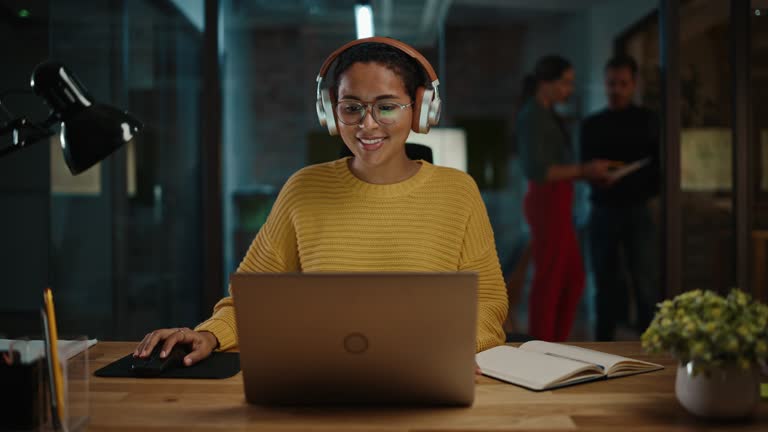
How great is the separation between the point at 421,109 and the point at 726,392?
97 cm

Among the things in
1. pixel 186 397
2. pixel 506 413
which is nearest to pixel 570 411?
pixel 506 413

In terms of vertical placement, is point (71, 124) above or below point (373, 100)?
below

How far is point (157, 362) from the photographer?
52.9 inches

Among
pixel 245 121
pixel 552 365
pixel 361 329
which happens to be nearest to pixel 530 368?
pixel 552 365

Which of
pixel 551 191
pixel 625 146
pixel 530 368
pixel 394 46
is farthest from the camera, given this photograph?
pixel 551 191

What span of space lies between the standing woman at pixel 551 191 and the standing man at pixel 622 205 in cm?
10

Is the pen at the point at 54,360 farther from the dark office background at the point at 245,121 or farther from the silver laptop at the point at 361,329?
the dark office background at the point at 245,121

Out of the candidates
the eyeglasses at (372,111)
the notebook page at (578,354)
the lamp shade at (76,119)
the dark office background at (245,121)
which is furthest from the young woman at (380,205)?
the dark office background at (245,121)

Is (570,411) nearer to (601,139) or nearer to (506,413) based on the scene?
(506,413)

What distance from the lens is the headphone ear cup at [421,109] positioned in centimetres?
174

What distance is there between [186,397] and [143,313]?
104 inches

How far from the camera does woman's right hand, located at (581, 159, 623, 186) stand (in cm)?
359

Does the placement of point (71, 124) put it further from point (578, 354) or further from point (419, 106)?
point (578, 354)

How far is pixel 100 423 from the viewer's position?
1070mm
